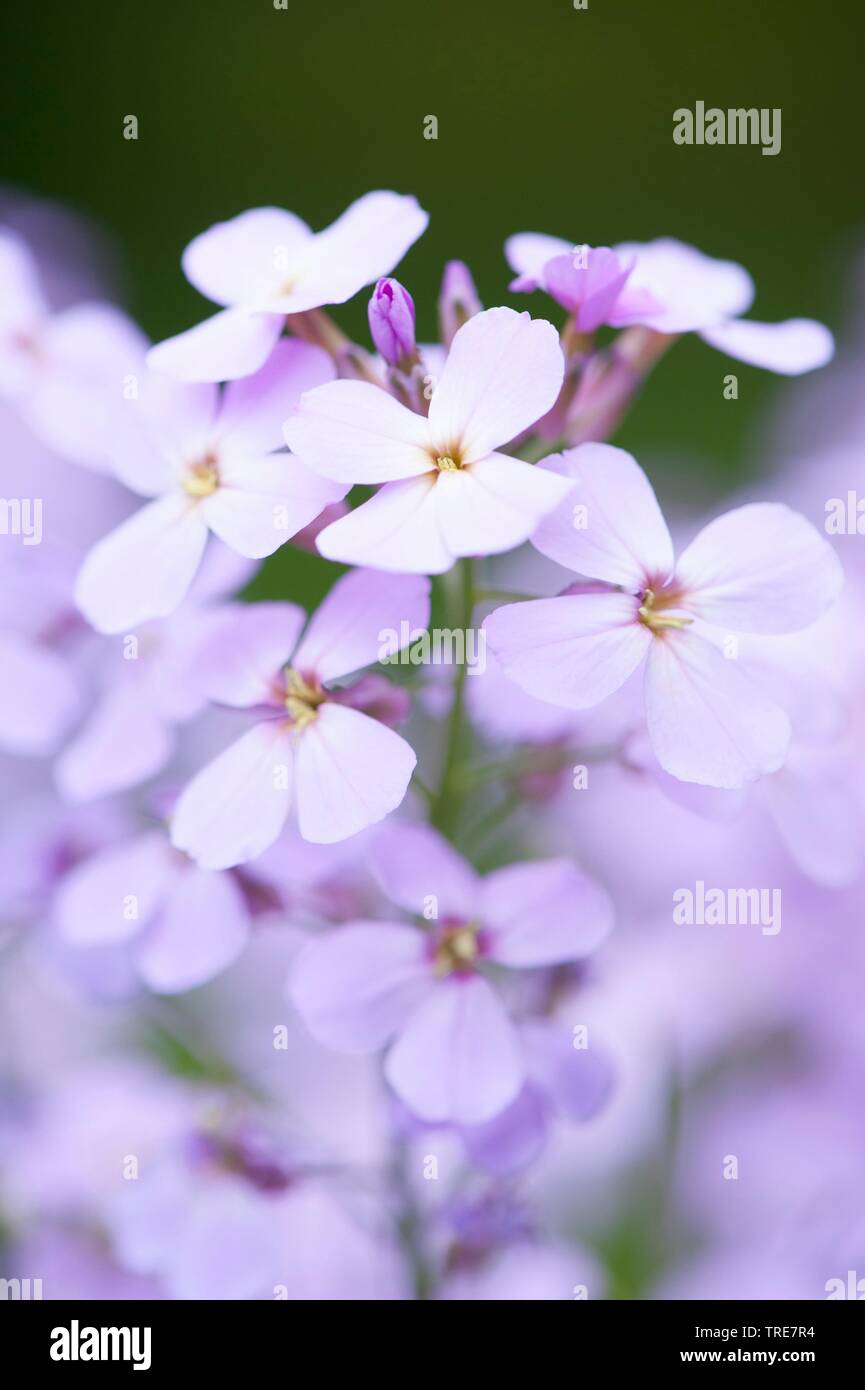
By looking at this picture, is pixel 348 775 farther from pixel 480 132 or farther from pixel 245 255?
pixel 480 132

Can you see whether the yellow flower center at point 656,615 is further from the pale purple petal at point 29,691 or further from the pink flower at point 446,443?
the pale purple petal at point 29,691

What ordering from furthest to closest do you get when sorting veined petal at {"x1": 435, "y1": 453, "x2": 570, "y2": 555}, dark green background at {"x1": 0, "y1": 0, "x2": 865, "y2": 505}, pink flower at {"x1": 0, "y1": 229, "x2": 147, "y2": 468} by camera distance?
1. dark green background at {"x1": 0, "y1": 0, "x2": 865, "y2": 505}
2. pink flower at {"x1": 0, "y1": 229, "x2": 147, "y2": 468}
3. veined petal at {"x1": 435, "y1": 453, "x2": 570, "y2": 555}

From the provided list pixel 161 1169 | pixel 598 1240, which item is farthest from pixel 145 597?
pixel 598 1240
